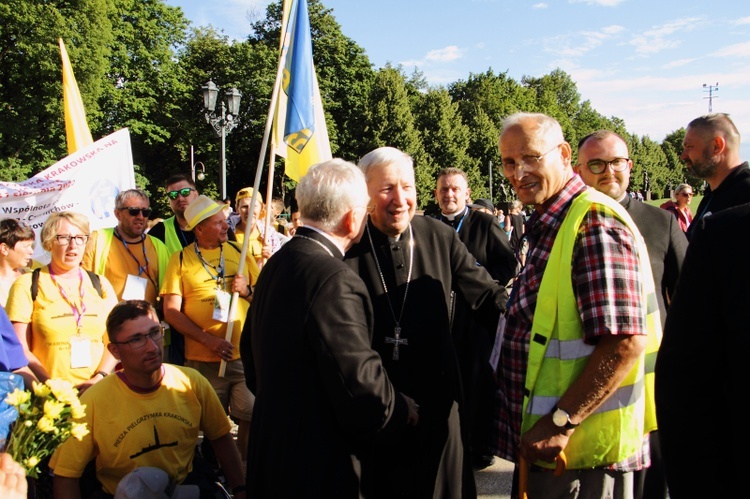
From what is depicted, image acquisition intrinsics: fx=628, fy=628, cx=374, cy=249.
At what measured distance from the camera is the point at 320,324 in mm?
2102

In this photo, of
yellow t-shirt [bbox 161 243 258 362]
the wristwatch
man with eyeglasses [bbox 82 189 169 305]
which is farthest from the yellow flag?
the wristwatch

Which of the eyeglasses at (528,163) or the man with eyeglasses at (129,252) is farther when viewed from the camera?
the man with eyeglasses at (129,252)

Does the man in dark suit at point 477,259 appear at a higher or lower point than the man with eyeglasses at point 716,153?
lower

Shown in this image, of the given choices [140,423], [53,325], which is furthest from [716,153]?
[53,325]

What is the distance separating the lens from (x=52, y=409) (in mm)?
2070

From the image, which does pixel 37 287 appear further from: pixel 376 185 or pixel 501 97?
pixel 501 97

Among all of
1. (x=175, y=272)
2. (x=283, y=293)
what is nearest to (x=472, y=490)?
(x=283, y=293)

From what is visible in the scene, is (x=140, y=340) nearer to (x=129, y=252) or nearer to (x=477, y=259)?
(x=129, y=252)

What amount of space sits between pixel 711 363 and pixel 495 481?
3.49 meters

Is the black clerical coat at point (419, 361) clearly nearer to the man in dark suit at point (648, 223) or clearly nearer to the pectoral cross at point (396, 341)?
the pectoral cross at point (396, 341)

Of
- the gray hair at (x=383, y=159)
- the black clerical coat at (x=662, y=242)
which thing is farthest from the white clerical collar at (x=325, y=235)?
the black clerical coat at (x=662, y=242)

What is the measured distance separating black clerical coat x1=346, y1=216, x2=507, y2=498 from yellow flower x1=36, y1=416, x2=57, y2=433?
1103 mm

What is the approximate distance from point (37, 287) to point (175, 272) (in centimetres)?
88

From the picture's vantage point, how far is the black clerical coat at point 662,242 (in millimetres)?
3371
